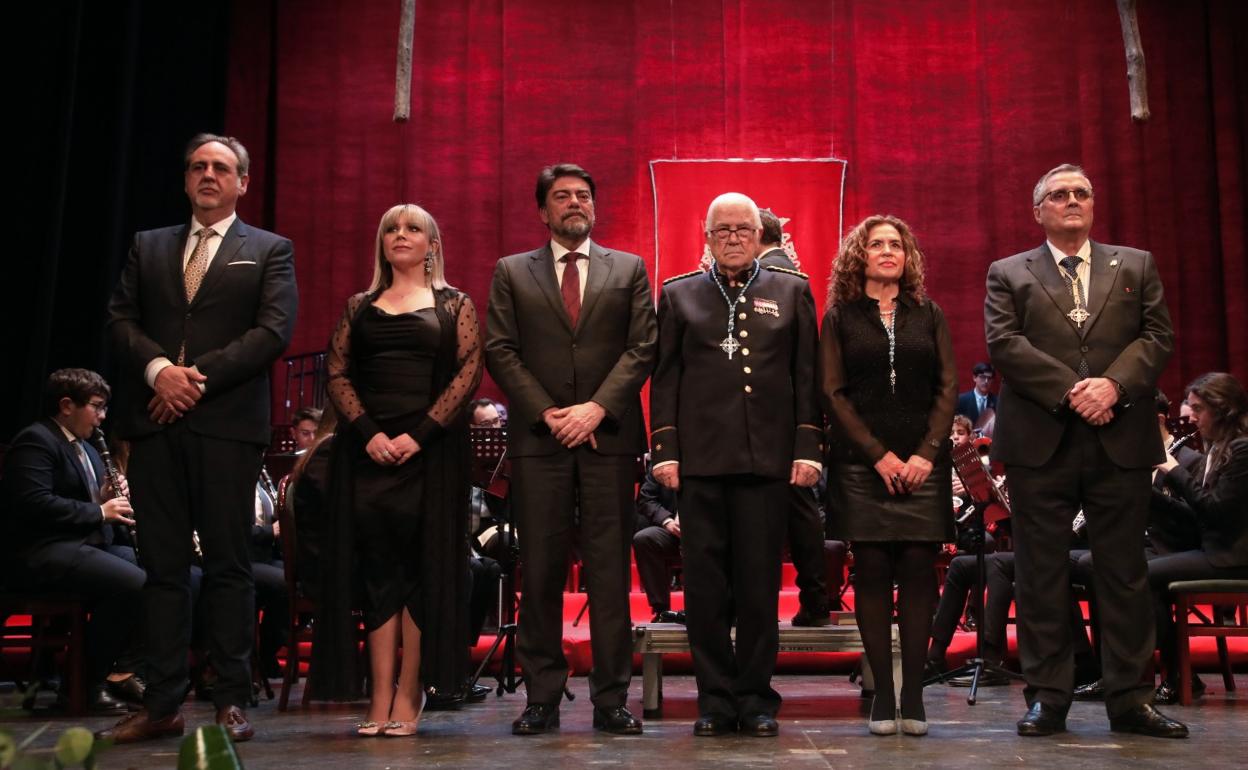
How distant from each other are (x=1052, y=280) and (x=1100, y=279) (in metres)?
0.13

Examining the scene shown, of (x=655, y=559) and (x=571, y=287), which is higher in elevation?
(x=571, y=287)

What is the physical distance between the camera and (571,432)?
352 cm

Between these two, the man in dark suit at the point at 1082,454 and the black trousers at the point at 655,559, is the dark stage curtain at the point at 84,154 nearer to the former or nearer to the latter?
the black trousers at the point at 655,559

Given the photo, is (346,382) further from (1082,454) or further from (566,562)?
(1082,454)

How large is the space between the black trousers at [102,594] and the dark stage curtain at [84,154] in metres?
3.49

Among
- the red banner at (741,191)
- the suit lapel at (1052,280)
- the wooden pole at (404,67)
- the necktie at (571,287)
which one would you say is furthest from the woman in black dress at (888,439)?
the red banner at (741,191)

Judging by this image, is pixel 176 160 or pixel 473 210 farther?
pixel 473 210

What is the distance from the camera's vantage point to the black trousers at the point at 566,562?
11.5 feet

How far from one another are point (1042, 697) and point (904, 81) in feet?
27.6

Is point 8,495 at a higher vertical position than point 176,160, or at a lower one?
lower

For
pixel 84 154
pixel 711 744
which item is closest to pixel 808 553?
pixel 711 744

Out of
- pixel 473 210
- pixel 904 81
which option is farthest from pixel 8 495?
pixel 904 81

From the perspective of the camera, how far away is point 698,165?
10883mm

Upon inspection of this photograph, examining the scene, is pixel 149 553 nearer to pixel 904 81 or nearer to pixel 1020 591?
pixel 1020 591
